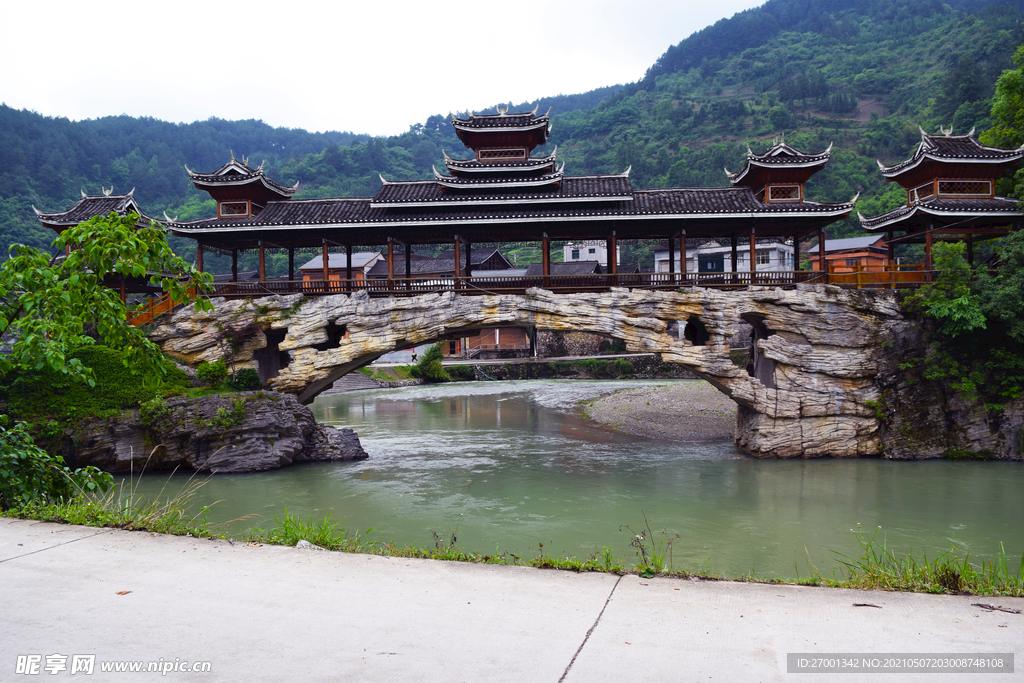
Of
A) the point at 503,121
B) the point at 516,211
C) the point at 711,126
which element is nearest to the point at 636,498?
the point at 516,211

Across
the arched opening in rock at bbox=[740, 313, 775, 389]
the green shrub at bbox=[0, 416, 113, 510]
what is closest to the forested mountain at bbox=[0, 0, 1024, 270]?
the arched opening in rock at bbox=[740, 313, 775, 389]

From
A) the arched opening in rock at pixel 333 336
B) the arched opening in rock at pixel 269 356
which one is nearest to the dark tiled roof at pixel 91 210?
the arched opening in rock at pixel 269 356

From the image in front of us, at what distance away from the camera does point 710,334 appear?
18.1 meters

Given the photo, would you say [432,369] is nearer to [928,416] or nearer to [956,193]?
[928,416]

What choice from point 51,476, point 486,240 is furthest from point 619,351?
point 51,476

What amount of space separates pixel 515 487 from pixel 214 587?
419 inches

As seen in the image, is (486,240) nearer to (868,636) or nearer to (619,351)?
(868,636)

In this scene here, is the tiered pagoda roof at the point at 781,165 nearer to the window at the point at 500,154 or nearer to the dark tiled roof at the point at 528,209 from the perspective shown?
the dark tiled roof at the point at 528,209

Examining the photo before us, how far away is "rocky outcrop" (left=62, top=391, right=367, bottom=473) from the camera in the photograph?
50.8ft

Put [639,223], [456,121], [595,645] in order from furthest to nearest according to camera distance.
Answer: [456,121], [639,223], [595,645]

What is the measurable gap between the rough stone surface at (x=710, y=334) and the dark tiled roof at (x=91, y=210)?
18.5 feet

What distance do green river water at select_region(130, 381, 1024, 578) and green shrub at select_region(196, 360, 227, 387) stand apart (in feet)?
9.68

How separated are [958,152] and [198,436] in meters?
24.9

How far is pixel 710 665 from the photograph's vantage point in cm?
333
